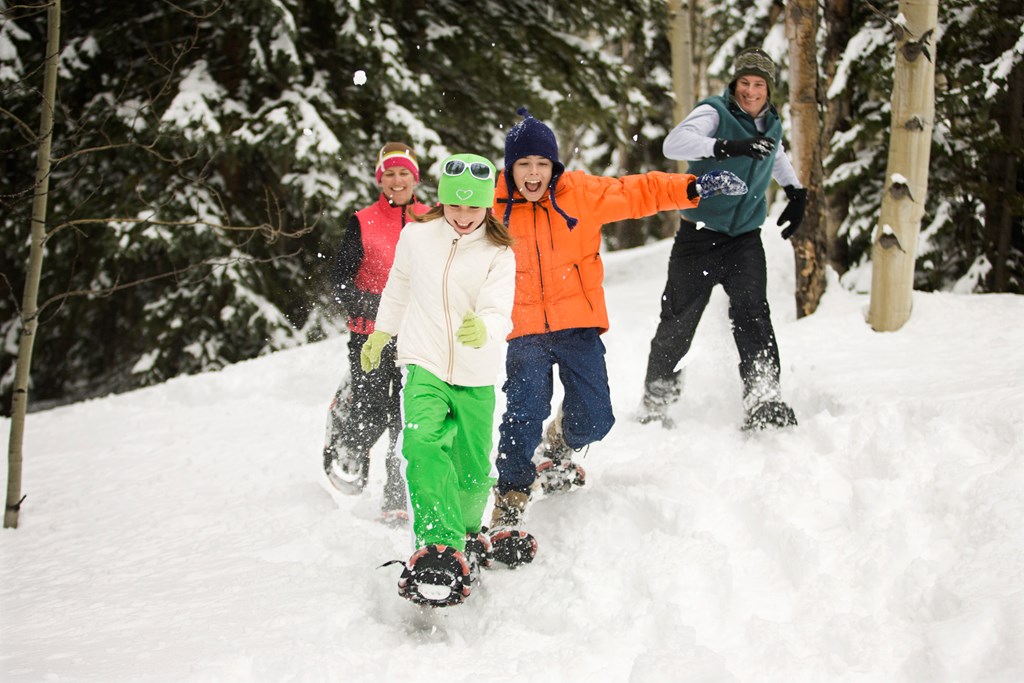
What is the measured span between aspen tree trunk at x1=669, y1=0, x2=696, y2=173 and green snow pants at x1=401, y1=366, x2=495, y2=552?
34.2ft

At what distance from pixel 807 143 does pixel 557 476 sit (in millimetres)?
3951

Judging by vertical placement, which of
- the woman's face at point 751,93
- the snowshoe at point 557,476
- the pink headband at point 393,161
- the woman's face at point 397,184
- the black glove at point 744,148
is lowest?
the snowshoe at point 557,476

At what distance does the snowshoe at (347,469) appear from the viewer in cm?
493

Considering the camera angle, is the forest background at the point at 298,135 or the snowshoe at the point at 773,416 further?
the forest background at the point at 298,135

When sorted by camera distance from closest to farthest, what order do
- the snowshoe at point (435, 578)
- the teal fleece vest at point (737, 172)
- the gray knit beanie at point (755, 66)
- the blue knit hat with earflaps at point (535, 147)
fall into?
the snowshoe at point (435, 578)
the blue knit hat with earflaps at point (535, 147)
the gray knit beanie at point (755, 66)
the teal fleece vest at point (737, 172)

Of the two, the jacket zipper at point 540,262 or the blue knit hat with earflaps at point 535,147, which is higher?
the blue knit hat with earflaps at point 535,147

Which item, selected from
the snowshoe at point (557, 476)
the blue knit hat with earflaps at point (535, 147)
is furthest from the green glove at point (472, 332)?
the snowshoe at point (557, 476)

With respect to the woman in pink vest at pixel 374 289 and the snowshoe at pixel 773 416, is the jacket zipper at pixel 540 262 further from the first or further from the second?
the snowshoe at pixel 773 416

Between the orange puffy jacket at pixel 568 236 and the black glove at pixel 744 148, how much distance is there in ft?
1.83

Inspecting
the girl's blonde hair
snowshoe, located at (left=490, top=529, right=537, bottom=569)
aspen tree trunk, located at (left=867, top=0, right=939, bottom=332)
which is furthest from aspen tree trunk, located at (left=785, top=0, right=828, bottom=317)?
Answer: snowshoe, located at (left=490, top=529, right=537, bottom=569)

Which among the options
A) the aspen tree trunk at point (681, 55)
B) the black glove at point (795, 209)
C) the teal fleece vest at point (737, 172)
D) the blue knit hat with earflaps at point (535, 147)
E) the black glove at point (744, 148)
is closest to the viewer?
the blue knit hat with earflaps at point (535, 147)

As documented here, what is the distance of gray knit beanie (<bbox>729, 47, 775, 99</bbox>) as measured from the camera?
4574mm

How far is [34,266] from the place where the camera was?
448cm

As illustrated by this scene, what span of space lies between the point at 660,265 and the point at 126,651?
927 centimetres
